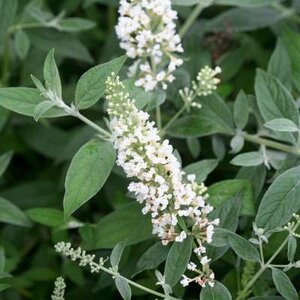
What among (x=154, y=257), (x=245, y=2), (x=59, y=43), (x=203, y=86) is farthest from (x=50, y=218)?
(x=245, y=2)

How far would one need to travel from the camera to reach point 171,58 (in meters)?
1.34

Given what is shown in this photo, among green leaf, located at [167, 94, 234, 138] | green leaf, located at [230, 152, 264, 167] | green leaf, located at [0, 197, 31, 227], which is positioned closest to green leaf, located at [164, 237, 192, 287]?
green leaf, located at [230, 152, 264, 167]

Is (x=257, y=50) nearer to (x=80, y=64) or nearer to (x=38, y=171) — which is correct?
(x=80, y=64)

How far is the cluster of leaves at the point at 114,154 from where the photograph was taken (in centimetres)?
116

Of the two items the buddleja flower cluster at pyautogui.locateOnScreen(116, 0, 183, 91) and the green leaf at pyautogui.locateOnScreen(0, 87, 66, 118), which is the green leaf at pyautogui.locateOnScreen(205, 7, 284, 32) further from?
the green leaf at pyautogui.locateOnScreen(0, 87, 66, 118)

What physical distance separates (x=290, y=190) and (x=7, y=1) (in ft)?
2.77

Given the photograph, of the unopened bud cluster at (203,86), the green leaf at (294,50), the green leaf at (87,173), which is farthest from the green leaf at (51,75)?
the green leaf at (294,50)

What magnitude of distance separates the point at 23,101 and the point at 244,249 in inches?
18.0

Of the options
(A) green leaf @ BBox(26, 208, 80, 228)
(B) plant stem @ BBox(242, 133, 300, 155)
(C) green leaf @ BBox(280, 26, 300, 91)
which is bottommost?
(A) green leaf @ BBox(26, 208, 80, 228)

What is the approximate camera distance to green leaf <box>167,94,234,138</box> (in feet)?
4.61

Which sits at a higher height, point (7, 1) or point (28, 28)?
point (7, 1)

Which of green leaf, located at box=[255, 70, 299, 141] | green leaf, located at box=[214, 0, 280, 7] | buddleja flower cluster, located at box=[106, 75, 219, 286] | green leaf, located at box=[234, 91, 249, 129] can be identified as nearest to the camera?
buddleja flower cluster, located at box=[106, 75, 219, 286]

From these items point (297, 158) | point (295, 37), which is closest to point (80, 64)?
point (295, 37)

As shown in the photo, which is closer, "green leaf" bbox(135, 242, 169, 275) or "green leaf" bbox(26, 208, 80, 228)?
"green leaf" bbox(135, 242, 169, 275)
